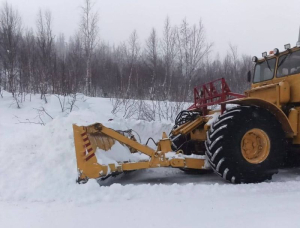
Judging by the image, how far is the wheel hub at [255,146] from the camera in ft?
17.6

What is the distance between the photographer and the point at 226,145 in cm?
507

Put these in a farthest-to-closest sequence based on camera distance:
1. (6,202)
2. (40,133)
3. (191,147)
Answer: (191,147)
(40,133)
(6,202)

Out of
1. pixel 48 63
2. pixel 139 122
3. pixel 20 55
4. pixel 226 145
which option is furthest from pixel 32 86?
pixel 226 145

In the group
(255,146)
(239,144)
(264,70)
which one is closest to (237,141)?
(239,144)

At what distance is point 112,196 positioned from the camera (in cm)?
435

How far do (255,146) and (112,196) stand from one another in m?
2.82

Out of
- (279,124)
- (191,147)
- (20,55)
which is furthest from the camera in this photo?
(20,55)

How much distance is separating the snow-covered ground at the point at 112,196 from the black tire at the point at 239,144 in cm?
33

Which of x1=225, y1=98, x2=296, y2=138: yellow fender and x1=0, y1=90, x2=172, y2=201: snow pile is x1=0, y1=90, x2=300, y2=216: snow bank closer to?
x1=0, y1=90, x2=172, y2=201: snow pile

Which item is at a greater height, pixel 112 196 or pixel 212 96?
pixel 212 96

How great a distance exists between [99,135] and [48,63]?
17738mm

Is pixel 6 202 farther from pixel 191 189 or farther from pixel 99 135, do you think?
pixel 191 189

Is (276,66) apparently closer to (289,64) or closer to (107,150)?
(289,64)

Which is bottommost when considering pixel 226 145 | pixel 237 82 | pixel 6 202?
pixel 6 202
